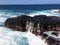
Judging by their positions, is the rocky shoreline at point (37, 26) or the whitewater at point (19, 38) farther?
the rocky shoreline at point (37, 26)

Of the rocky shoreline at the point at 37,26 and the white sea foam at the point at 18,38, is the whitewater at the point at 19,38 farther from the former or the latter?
the rocky shoreline at the point at 37,26

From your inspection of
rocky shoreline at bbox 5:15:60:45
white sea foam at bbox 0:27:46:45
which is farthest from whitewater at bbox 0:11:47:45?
rocky shoreline at bbox 5:15:60:45

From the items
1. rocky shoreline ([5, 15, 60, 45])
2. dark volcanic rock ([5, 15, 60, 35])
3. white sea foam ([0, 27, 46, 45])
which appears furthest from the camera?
dark volcanic rock ([5, 15, 60, 35])

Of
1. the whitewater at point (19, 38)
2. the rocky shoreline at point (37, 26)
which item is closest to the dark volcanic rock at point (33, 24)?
the rocky shoreline at point (37, 26)

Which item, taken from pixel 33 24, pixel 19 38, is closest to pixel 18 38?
pixel 19 38

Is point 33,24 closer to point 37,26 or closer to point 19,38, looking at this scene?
point 37,26

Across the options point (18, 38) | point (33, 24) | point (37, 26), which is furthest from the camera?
point (33, 24)

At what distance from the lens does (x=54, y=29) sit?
54.4 ft

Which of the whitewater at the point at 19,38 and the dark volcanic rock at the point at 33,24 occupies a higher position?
the dark volcanic rock at the point at 33,24

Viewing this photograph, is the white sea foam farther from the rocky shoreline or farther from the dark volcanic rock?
the dark volcanic rock

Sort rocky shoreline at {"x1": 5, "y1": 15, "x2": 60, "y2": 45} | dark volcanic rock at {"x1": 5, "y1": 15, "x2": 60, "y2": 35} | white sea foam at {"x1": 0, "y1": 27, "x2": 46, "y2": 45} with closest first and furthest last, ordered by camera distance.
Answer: white sea foam at {"x1": 0, "y1": 27, "x2": 46, "y2": 45}
rocky shoreline at {"x1": 5, "y1": 15, "x2": 60, "y2": 45}
dark volcanic rock at {"x1": 5, "y1": 15, "x2": 60, "y2": 35}

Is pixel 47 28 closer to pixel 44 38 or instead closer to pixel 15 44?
pixel 44 38

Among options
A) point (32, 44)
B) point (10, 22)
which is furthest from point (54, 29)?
point (10, 22)

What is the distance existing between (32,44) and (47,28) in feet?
8.50
